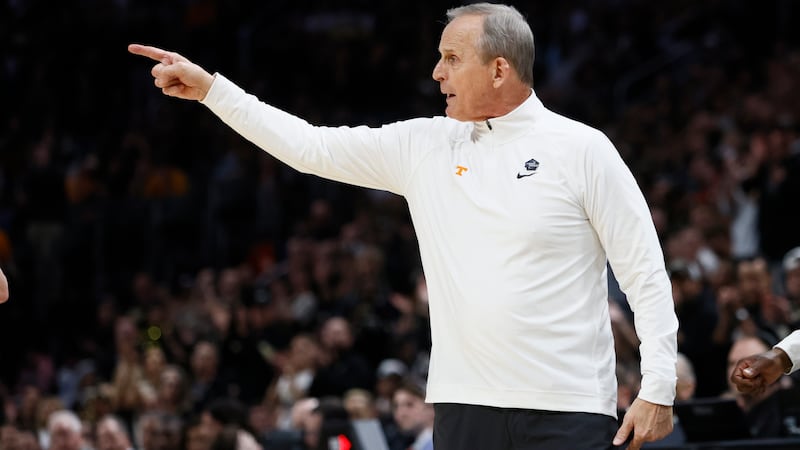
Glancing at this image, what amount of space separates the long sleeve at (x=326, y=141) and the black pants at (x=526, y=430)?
0.80m

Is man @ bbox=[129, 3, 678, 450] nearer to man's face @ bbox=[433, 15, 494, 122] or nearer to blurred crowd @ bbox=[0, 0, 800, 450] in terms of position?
man's face @ bbox=[433, 15, 494, 122]

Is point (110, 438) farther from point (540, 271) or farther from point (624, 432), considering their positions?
point (624, 432)

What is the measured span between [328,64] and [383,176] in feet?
43.4

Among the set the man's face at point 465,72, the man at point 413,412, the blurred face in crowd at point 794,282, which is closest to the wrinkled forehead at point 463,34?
the man's face at point 465,72

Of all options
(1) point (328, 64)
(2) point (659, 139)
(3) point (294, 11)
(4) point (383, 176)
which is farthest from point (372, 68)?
(4) point (383, 176)

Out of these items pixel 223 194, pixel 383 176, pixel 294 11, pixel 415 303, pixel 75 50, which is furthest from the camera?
pixel 294 11

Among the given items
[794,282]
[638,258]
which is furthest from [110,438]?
[638,258]

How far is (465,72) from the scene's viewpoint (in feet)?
13.4

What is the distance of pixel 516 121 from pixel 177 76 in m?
1.02

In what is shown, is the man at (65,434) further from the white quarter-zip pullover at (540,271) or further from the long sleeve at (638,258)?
the long sleeve at (638,258)

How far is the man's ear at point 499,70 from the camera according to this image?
160 inches

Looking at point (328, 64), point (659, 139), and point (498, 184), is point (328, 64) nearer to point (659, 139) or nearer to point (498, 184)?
point (659, 139)

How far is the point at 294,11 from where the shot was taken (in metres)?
18.6

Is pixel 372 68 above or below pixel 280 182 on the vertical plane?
above
